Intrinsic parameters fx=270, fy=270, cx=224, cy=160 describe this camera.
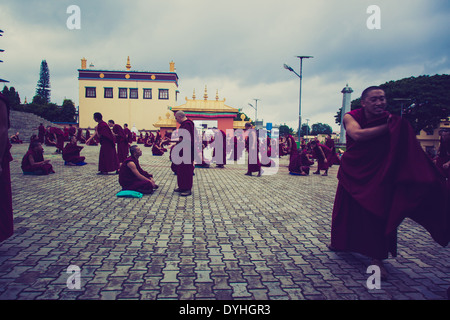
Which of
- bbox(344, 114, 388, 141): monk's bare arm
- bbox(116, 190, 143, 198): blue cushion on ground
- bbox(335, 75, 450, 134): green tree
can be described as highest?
bbox(335, 75, 450, 134): green tree

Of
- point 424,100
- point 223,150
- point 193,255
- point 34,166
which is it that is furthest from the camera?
point 424,100

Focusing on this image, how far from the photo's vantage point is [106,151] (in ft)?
31.5

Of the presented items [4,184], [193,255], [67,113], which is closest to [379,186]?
[193,255]

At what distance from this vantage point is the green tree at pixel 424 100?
37062mm

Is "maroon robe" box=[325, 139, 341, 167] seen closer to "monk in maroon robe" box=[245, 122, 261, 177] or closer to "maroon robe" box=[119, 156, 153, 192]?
"monk in maroon robe" box=[245, 122, 261, 177]

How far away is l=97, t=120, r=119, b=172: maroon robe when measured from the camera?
9398 millimetres

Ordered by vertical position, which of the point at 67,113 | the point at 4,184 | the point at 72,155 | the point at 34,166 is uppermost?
the point at 67,113

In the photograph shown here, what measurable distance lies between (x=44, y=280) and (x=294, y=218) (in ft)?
12.8

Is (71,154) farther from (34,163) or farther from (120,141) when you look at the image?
(34,163)

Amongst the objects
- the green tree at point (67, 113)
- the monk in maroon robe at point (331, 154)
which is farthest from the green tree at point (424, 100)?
the green tree at point (67, 113)

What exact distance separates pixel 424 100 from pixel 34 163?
45.3m

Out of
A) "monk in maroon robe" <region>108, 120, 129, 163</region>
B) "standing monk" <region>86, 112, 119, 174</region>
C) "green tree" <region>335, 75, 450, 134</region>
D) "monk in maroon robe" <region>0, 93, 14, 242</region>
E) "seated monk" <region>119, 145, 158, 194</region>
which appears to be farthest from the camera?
"green tree" <region>335, 75, 450, 134</region>

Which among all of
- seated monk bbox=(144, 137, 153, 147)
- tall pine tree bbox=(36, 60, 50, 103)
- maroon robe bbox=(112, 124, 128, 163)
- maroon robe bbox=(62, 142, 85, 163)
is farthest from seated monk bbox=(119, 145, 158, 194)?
tall pine tree bbox=(36, 60, 50, 103)
